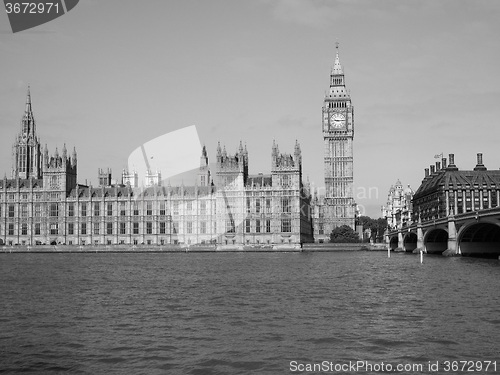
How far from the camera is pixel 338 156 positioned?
169 m

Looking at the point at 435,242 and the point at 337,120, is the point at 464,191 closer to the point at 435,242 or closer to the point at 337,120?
the point at 435,242

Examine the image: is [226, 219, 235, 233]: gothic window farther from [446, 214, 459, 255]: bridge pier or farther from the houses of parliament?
[446, 214, 459, 255]: bridge pier

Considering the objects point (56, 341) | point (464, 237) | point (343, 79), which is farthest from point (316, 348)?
point (343, 79)

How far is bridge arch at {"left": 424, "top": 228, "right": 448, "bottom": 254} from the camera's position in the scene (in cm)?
11269

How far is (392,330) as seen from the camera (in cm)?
2900

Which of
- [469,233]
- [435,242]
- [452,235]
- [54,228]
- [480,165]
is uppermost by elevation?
[480,165]

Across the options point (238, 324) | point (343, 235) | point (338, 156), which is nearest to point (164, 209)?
point (343, 235)

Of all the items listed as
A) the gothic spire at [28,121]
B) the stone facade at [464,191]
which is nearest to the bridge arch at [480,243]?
the stone facade at [464,191]

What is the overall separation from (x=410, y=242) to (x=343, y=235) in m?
16.8

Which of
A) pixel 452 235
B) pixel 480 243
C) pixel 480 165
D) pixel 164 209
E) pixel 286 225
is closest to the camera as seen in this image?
pixel 452 235

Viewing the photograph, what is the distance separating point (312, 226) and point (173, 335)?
14143cm

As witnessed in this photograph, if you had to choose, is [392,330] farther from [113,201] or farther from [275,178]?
[113,201]

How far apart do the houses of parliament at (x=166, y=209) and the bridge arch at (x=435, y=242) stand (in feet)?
98.4

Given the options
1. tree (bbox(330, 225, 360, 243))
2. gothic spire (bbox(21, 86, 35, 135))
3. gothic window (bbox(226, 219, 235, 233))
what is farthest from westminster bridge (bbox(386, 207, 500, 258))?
gothic spire (bbox(21, 86, 35, 135))
